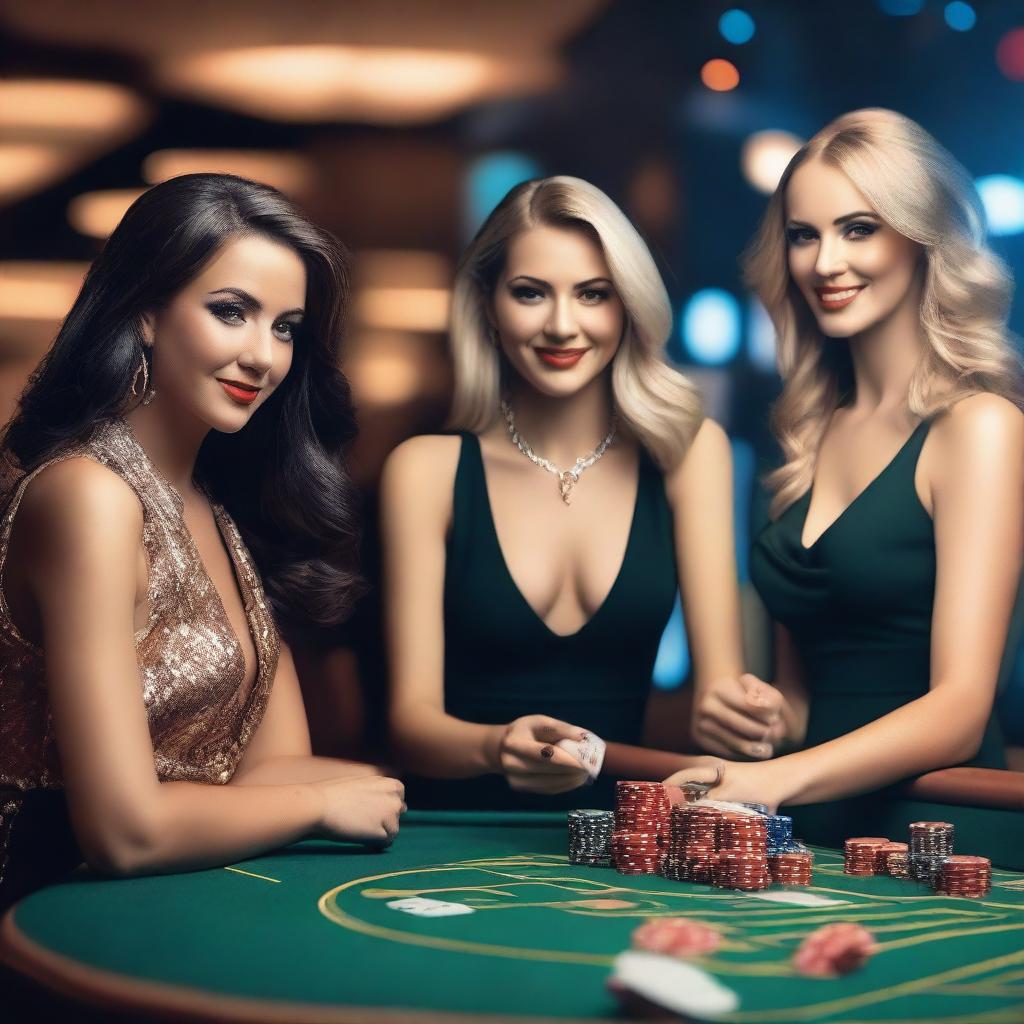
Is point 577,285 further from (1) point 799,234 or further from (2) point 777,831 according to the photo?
(2) point 777,831

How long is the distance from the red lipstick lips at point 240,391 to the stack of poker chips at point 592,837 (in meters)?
0.89

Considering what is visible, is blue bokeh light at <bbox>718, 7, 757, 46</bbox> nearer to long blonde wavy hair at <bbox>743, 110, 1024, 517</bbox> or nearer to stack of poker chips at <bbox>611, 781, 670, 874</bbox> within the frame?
long blonde wavy hair at <bbox>743, 110, 1024, 517</bbox>

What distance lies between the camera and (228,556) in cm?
273

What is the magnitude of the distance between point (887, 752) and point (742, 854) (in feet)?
1.99

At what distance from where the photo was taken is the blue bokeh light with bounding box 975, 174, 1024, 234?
12.2 feet

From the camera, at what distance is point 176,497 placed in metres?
2.51

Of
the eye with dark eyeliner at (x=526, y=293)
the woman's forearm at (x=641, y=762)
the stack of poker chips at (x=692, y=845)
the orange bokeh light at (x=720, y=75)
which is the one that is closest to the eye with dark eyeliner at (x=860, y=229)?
the eye with dark eyeliner at (x=526, y=293)

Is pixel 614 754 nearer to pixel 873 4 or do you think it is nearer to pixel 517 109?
pixel 517 109

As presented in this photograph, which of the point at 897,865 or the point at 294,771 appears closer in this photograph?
the point at 897,865

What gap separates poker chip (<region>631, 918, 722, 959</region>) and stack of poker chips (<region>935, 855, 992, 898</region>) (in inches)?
23.0

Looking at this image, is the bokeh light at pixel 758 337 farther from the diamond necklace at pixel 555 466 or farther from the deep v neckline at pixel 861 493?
the deep v neckline at pixel 861 493

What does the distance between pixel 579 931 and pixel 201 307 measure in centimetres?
125

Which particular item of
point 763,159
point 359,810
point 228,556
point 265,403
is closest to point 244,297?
point 265,403

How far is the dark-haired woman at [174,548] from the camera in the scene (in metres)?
2.11
